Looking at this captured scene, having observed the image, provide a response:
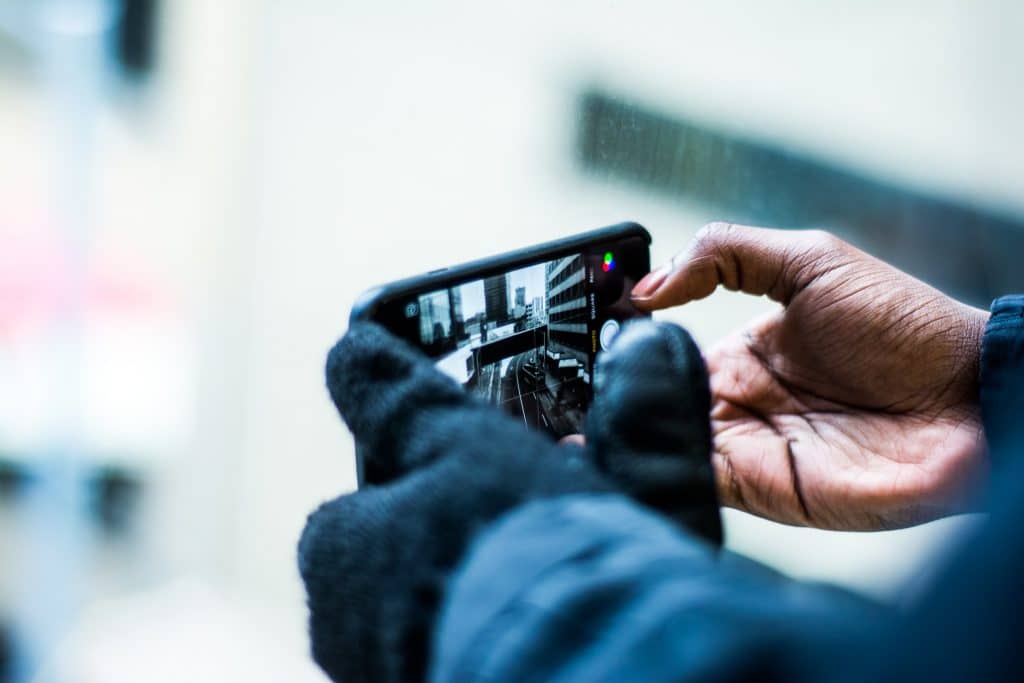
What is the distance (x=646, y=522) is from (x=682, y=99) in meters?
0.52

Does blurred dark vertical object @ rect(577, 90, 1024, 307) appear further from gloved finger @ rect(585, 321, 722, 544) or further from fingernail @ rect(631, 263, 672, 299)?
gloved finger @ rect(585, 321, 722, 544)

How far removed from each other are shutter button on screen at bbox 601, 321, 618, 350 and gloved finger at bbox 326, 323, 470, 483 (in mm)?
216

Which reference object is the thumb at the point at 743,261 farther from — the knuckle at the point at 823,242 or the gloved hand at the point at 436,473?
the gloved hand at the point at 436,473

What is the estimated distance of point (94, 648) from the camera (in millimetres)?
863

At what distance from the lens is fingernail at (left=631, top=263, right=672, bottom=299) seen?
0.65 metres

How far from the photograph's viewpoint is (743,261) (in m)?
0.68

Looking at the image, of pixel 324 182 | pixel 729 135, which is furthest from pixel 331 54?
pixel 729 135

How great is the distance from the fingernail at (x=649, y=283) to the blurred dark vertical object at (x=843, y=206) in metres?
0.11

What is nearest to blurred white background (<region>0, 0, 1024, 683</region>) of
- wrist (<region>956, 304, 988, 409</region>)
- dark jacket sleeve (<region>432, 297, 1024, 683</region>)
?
wrist (<region>956, 304, 988, 409</region>)

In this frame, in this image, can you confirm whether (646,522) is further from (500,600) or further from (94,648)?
(94,648)

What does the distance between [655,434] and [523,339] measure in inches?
6.9

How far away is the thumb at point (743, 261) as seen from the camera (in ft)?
2.15

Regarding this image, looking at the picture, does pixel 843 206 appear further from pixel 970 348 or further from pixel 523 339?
pixel 523 339

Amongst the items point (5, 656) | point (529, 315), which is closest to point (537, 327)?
point (529, 315)
